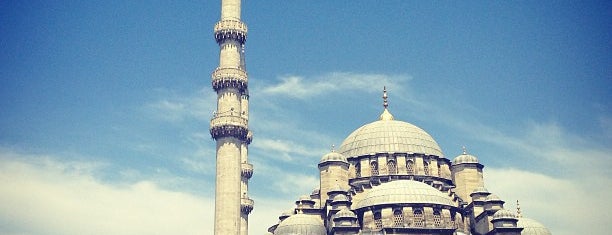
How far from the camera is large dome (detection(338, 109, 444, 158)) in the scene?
4562cm

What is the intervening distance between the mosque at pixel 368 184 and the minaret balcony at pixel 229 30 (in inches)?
2.8

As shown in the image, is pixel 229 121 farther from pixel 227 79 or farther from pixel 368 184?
pixel 368 184

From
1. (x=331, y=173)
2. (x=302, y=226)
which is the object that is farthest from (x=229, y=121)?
(x=302, y=226)

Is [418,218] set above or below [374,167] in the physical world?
below

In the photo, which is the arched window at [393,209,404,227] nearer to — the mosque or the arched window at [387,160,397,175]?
the mosque

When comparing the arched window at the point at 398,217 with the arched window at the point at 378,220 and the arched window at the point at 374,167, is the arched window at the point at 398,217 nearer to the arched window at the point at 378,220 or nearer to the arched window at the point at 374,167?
the arched window at the point at 378,220

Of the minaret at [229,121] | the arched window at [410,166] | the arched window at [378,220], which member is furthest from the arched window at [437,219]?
the minaret at [229,121]

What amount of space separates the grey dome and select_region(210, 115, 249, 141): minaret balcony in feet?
28.8

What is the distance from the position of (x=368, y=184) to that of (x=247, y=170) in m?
11.0

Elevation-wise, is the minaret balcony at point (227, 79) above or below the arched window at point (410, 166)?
above

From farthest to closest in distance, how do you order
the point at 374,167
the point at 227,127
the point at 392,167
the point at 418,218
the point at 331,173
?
the point at 374,167, the point at 392,167, the point at 331,173, the point at 227,127, the point at 418,218

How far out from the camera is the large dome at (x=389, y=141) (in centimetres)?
4562

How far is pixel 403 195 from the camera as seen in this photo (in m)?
37.9

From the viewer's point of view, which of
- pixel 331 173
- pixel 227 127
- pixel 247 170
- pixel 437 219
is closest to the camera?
pixel 437 219
